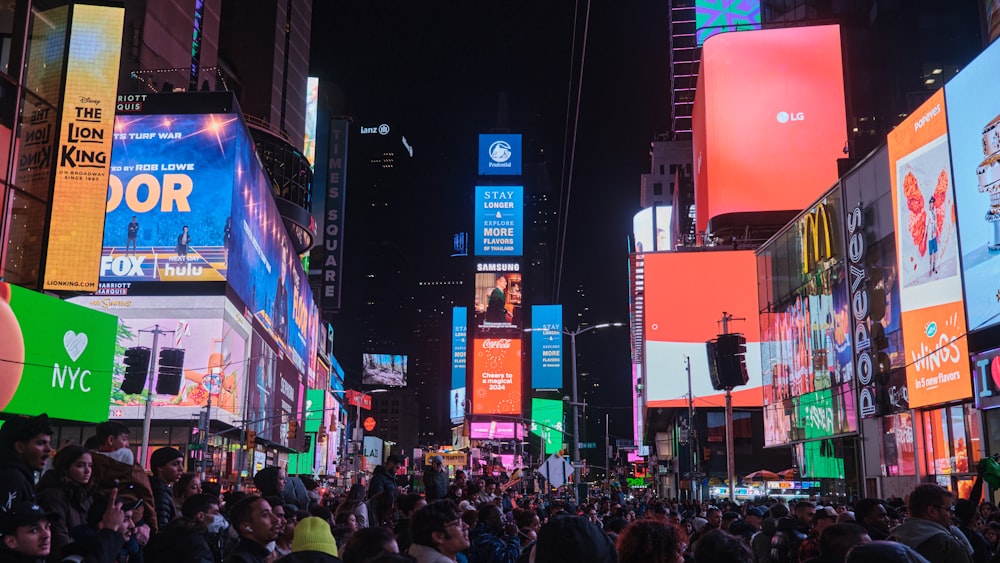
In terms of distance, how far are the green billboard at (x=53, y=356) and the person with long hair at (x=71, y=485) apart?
18224 millimetres

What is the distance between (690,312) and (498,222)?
6053 centimetres

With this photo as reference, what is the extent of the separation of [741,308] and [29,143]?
159 ft

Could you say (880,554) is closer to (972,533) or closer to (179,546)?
(179,546)

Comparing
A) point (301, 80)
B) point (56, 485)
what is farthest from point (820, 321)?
point (301, 80)

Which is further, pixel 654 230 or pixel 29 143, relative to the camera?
pixel 654 230

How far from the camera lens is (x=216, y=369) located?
165 feet

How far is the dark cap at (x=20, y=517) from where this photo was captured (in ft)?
17.9

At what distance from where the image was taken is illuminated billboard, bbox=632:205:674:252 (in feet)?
378

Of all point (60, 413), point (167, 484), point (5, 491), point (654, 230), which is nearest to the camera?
point (5, 491)

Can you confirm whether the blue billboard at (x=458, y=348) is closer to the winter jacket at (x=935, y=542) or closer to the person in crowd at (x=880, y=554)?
the winter jacket at (x=935, y=542)

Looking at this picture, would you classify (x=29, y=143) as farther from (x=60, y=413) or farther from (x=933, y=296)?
(x=933, y=296)

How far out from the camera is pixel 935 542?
21.9 feet

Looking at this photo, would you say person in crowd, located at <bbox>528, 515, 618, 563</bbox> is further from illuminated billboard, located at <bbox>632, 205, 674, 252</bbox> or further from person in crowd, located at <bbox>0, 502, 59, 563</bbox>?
illuminated billboard, located at <bbox>632, 205, 674, 252</bbox>

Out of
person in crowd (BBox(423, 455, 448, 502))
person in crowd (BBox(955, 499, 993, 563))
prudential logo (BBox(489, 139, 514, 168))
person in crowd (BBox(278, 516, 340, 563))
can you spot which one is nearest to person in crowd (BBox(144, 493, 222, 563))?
person in crowd (BBox(278, 516, 340, 563))
